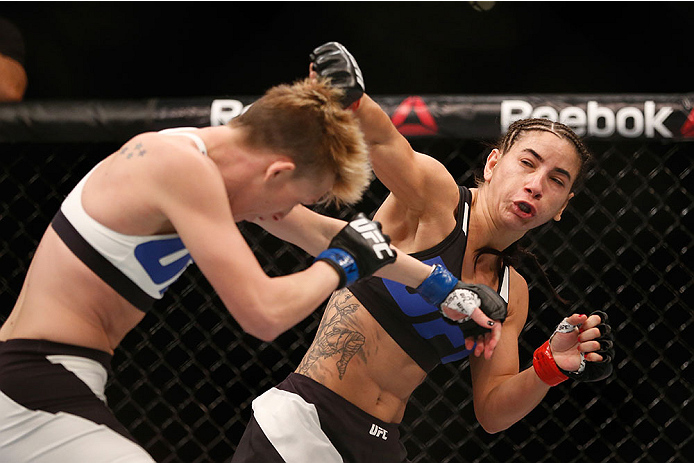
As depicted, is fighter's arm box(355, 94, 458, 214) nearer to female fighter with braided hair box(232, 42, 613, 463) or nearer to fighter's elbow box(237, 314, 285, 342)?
female fighter with braided hair box(232, 42, 613, 463)

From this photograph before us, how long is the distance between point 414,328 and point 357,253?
43 cm

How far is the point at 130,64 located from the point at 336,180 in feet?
7.99

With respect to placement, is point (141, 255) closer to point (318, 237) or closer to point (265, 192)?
point (265, 192)

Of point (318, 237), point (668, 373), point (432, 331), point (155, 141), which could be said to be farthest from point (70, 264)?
point (668, 373)

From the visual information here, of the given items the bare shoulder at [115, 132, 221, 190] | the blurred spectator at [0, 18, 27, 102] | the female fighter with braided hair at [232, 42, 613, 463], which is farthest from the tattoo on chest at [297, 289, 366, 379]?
the blurred spectator at [0, 18, 27, 102]

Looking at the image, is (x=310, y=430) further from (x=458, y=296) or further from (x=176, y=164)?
(x=176, y=164)

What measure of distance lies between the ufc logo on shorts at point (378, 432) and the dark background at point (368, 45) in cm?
194

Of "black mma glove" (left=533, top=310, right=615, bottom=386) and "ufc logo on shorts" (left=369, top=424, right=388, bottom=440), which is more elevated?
"ufc logo on shorts" (left=369, top=424, right=388, bottom=440)

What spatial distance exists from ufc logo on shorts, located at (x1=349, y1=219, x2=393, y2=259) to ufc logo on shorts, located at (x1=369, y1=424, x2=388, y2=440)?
51 centimetres

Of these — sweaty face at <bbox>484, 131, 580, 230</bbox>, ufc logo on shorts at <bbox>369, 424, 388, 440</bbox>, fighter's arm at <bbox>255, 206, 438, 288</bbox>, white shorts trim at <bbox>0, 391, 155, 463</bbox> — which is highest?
fighter's arm at <bbox>255, 206, 438, 288</bbox>

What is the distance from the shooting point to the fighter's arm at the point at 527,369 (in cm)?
154

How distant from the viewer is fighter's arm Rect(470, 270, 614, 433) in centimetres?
154

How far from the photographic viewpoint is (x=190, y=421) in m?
2.85

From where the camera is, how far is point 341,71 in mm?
1435
